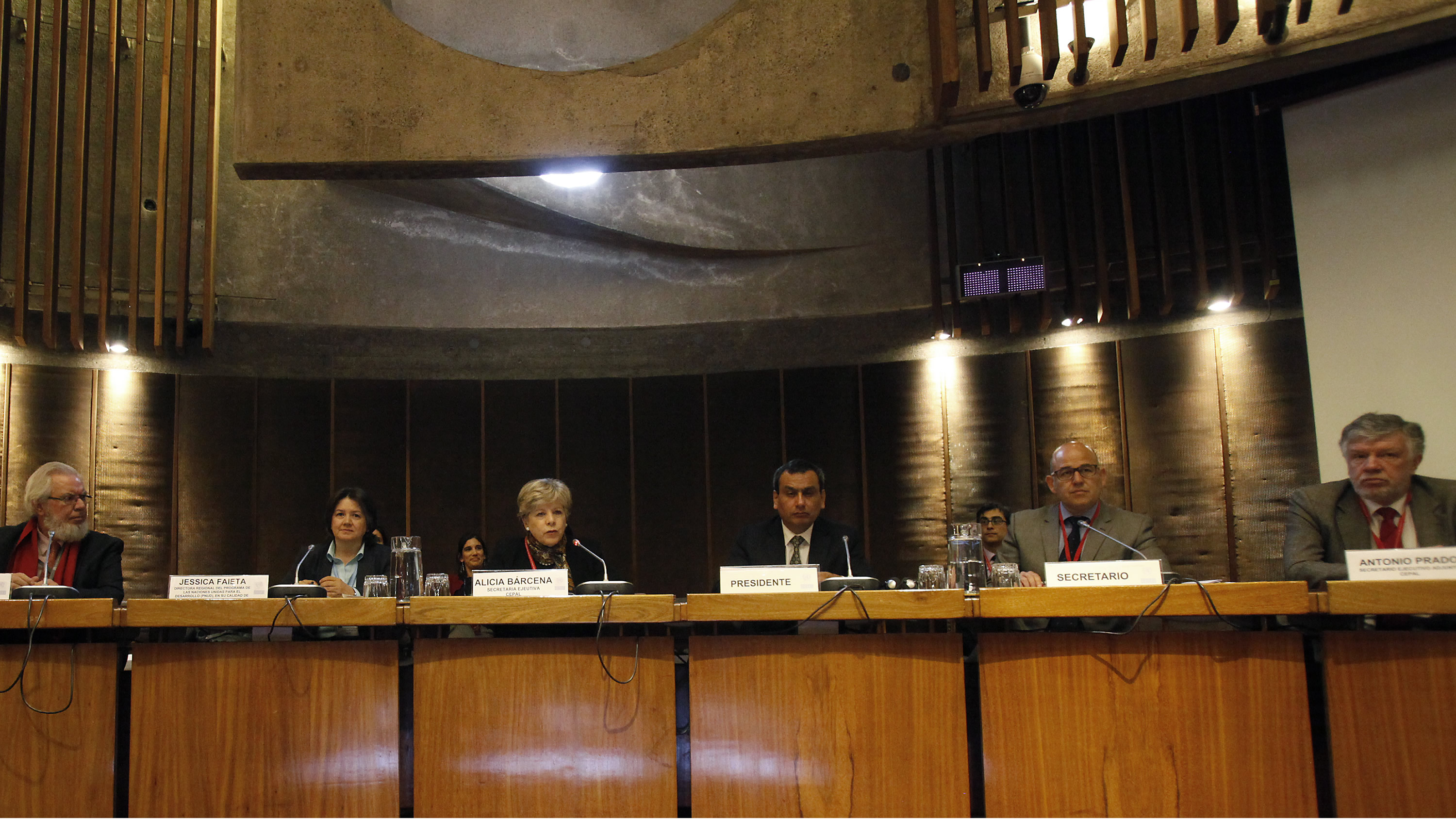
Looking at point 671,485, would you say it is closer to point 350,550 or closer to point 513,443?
point 513,443

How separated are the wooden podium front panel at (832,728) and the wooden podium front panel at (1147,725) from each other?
116mm

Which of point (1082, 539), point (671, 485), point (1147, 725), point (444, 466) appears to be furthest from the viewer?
point (671, 485)

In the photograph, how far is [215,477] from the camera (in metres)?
6.06

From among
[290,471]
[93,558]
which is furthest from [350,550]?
[290,471]

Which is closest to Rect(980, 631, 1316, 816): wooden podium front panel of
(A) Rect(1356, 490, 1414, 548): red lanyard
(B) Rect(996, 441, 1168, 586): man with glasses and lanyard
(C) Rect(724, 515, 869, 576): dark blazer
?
(B) Rect(996, 441, 1168, 586): man with glasses and lanyard

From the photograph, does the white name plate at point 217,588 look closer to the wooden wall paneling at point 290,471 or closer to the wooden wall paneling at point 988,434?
the wooden wall paneling at point 290,471

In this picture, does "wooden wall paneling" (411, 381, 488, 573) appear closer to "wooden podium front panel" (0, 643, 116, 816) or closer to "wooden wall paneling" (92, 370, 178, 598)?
"wooden wall paneling" (92, 370, 178, 598)

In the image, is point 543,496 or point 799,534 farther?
point 799,534

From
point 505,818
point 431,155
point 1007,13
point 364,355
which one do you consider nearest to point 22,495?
point 364,355

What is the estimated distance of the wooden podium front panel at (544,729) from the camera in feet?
8.63

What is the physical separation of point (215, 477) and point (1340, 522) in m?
5.65

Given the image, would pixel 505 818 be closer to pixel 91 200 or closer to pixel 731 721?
pixel 731 721

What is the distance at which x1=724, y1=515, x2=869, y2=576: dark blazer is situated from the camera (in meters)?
4.00

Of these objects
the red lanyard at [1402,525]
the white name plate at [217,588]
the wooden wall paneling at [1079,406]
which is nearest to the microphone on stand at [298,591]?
the white name plate at [217,588]
